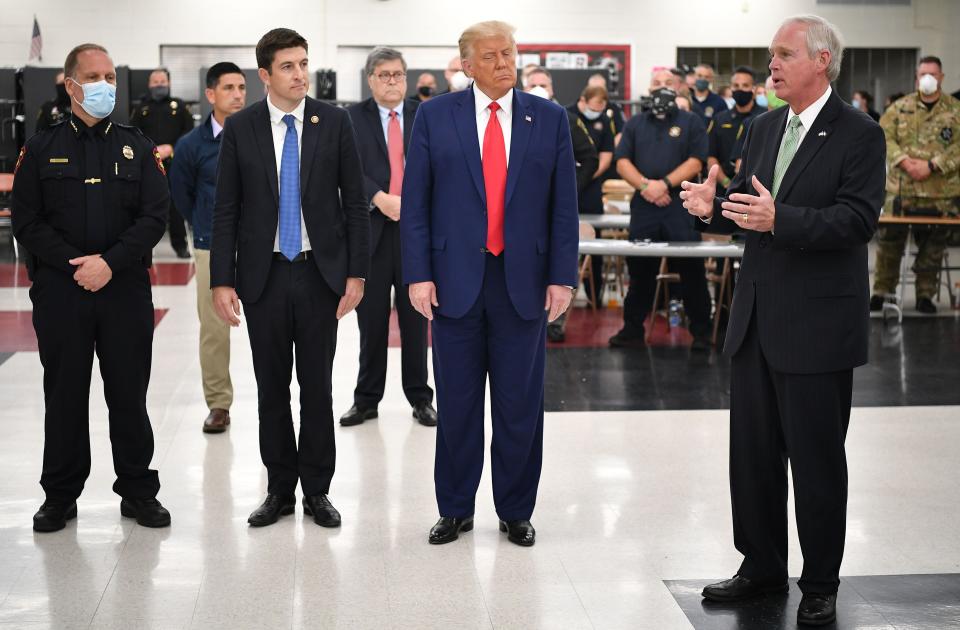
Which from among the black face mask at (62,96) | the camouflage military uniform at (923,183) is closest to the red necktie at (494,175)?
the camouflage military uniform at (923,183)

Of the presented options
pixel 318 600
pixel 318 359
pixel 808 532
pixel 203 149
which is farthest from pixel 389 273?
pixel 808 532

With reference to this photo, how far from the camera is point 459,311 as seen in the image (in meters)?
3.74

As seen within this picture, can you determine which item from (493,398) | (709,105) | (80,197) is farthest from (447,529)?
(709,105)

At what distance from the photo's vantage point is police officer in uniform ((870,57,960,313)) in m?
8.96

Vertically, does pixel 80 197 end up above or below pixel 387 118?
below

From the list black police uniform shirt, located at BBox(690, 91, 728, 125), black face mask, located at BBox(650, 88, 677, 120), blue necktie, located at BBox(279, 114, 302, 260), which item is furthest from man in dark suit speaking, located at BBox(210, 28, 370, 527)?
black police uniform shirt, located at BBox(690, 91, 728, 125)

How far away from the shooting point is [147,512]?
3.98m

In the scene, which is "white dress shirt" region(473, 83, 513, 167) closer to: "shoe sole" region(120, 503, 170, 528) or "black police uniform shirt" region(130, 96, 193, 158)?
"shoe sole" region(120, 503, 170, 528)

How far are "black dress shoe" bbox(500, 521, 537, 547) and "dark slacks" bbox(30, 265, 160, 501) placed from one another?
1237 mm

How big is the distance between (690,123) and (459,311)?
426 cm

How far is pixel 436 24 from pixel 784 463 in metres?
13.4

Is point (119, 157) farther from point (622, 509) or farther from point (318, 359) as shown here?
point (622, 509)

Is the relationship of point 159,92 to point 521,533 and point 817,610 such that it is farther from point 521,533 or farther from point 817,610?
point 817,610

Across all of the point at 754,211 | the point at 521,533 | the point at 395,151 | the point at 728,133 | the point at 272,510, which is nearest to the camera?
the point at 754,211
